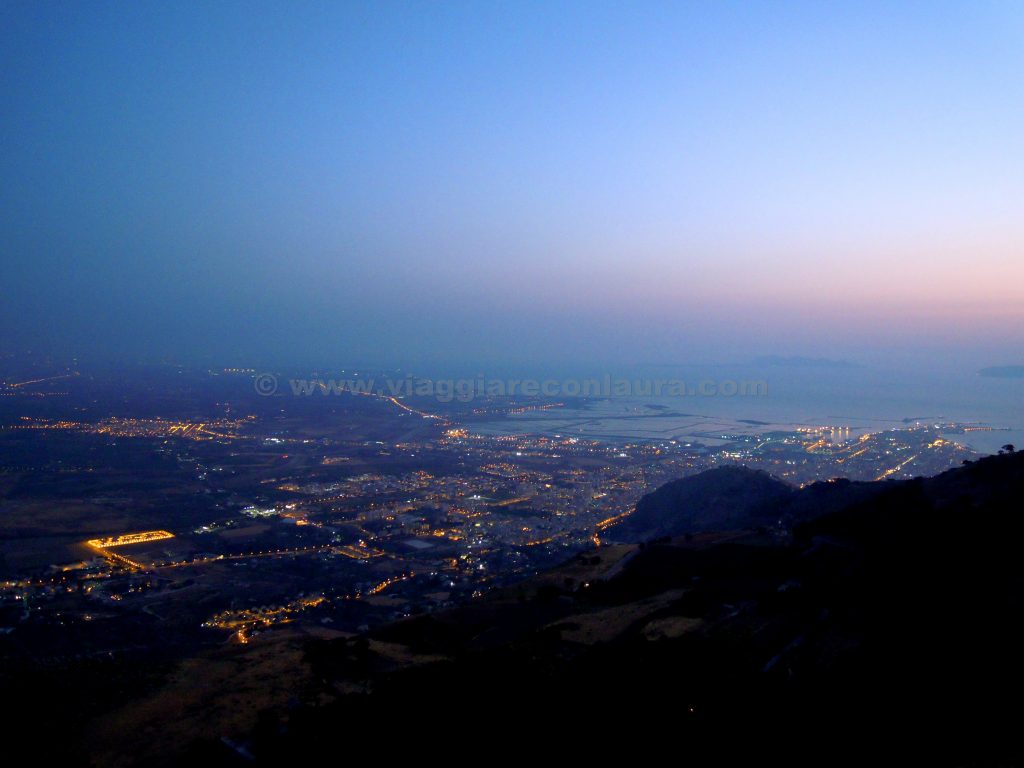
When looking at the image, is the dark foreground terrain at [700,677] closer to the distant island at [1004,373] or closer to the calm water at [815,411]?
the calm water at [815,411]

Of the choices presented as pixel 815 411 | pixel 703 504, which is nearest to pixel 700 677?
pixel 703 504

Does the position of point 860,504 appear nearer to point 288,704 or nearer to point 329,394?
point 288,704

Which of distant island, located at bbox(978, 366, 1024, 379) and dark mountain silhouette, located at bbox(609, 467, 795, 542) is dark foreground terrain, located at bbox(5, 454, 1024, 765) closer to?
dark mountain silhouette, located at bbox(609, 467, 795, 542)

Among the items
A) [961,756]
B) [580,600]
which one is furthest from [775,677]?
[580,600]

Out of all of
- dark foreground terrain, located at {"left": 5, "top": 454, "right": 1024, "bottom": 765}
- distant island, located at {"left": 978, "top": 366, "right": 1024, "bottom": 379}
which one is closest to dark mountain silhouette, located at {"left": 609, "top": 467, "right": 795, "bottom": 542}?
dark foreground terrain, located at {"left": 5, "top": 454, "right": 1024, "bottom": 765}

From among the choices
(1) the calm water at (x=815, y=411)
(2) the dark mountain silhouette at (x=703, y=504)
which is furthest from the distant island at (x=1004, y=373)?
(2) the dark mountain silhouette at (x=703, y=504)

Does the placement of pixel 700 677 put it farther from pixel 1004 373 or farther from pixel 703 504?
pixel 1004 373
